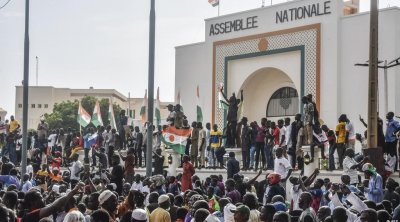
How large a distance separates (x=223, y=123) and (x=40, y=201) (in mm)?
24149

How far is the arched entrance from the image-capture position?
31984mm

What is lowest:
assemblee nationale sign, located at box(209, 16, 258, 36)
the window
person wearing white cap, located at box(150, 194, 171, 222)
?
person wearing white cap, located at box(150, 194, 171, 222)

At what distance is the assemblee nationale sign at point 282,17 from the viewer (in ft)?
95.7

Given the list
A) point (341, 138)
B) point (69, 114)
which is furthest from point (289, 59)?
point (69, 114)

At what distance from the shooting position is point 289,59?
30547mm

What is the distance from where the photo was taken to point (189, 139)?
2230 centimetres

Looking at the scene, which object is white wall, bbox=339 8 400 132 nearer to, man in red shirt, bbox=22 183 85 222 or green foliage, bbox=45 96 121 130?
man in red shirt, bbox=22 183 85 222

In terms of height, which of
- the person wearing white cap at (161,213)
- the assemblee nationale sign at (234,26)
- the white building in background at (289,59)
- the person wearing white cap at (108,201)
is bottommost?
the person wearing white cap at (161,213)

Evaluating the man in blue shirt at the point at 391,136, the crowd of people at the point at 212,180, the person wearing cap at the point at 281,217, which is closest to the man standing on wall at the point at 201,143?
the crowd of people at the point at 212,180

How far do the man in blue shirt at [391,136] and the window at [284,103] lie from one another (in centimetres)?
1359

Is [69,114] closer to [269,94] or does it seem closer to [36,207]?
[269,94]

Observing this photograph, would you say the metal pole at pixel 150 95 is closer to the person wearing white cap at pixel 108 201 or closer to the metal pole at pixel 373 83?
the metal pole at pixel 373 83

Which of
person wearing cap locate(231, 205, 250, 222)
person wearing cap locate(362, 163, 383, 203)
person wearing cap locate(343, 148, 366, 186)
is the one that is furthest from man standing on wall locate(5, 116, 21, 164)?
person wearing cap locate(231, 205, 250, 222)

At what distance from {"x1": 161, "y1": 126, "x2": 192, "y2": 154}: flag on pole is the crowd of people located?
13.7 inches
